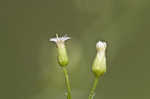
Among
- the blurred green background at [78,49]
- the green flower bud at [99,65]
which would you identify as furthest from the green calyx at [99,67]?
the blurred green background at [78,49]

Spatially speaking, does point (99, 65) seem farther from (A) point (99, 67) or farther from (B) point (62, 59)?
(B) point (62, 59)

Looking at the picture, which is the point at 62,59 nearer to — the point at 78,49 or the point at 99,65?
the point at 99,65

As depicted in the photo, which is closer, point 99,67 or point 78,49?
point 99,67

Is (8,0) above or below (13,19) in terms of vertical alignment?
above

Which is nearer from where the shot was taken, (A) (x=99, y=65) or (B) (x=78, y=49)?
(A) (x=99, y=65)

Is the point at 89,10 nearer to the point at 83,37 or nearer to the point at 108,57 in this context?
the point at 83,37

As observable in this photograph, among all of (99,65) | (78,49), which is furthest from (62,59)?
(78,49)

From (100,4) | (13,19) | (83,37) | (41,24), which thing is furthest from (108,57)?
(13,19)

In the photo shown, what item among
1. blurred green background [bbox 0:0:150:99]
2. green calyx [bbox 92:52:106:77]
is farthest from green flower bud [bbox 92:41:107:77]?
blurred green background [bbox 0:0:150:99]

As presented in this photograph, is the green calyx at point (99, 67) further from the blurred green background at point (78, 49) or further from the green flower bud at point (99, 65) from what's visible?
the blurred green background at point (78, 49)
